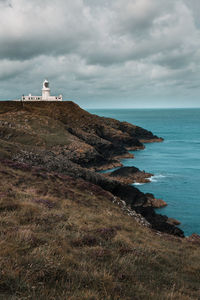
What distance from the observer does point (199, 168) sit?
62.0m

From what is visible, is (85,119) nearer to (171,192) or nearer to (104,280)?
(171,192)

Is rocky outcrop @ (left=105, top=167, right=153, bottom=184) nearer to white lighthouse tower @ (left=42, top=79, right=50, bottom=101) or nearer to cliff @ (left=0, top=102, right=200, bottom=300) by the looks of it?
cliff @ (left=0, top=102, right=200, bottom=300)

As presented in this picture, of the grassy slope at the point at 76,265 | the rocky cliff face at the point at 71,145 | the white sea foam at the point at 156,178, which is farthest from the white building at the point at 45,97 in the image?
the grassy slope at the point at 76,265

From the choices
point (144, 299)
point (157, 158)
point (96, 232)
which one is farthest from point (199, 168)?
point (144, 299)

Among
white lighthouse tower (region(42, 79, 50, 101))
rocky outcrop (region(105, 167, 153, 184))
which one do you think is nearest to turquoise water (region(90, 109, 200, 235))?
rocky outcrop (region(105, 167, 153, 184))

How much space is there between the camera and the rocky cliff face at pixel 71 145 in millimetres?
30781

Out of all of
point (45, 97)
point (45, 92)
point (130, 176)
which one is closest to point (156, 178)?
point (130, 176)

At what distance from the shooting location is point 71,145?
6184cm

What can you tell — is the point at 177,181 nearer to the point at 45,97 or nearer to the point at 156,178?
the point at 156,178

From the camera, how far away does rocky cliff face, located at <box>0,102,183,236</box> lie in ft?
101

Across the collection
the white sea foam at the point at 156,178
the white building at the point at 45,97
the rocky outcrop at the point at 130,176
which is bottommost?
the white sea foam at the point at 156,178

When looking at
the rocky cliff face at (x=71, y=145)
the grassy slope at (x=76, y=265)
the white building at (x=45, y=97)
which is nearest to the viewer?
the grassy slope at (x=76, y=265)

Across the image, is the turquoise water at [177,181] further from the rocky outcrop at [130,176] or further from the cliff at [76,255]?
the cliff at [76,255]

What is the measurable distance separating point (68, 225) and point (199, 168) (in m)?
58.1
